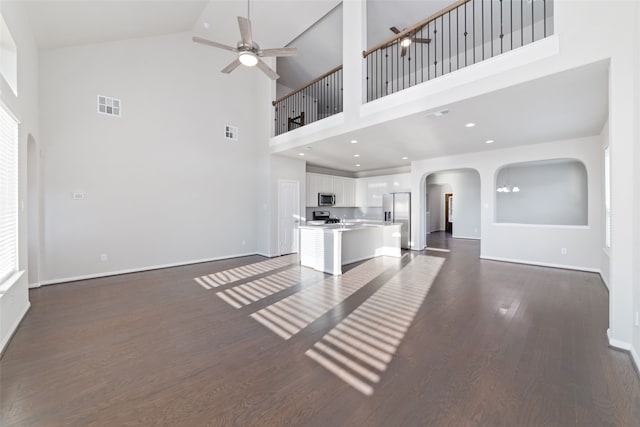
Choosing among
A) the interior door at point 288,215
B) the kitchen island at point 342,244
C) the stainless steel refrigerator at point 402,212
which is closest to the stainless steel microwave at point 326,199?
the interior door at point 288,215

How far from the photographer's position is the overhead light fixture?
138 inches

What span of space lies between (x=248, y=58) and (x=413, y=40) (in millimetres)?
3277

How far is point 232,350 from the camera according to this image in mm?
2426

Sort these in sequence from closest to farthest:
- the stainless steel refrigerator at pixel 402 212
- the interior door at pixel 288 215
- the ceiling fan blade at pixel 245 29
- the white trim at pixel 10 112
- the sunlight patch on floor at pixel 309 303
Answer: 1. the white trim at pixel 10 112
2. the sunlight patch on floor at pixel 309 303
3. the ceiling fan blade at pixel 245 29
4. the interior door at pixel 288 215
5. the stainless steel refrigerator at pixel 402 212

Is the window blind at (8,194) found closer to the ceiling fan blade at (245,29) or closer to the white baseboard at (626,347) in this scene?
the ceiling fan blade at (245,29)

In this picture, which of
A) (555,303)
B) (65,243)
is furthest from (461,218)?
(65,243)

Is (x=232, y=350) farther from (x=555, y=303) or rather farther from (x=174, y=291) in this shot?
(x=555, y=303)

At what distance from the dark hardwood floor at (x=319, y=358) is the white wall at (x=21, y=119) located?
0.72ft

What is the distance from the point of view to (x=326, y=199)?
28.8ft

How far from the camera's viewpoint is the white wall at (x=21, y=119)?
2623mm

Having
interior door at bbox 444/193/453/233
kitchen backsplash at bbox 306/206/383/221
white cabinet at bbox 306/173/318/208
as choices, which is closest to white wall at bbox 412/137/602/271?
kitchen backsplash at bbox 306/206/383/221

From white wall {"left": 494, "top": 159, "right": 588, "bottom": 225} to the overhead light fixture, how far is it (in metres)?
7.15

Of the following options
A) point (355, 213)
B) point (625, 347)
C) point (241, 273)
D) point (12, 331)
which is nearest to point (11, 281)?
point (12, 331)

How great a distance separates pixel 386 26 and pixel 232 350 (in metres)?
6.91
